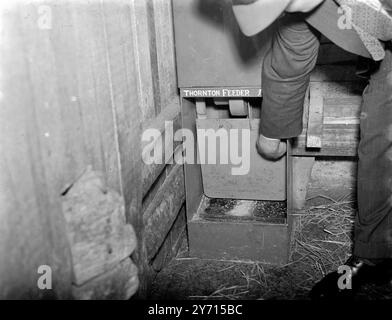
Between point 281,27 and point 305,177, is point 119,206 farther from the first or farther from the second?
point 305,177

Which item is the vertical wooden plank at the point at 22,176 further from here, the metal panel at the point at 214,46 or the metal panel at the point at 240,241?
the metal panel at the point at 240,241

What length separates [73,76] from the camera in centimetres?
138

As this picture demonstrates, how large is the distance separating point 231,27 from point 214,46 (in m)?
0.09

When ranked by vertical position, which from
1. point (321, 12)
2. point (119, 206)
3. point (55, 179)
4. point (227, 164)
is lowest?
point (227, 164)

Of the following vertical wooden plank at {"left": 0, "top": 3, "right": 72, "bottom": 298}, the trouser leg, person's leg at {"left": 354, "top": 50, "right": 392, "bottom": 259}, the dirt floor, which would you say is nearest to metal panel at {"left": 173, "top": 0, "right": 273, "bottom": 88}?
the trouser leg

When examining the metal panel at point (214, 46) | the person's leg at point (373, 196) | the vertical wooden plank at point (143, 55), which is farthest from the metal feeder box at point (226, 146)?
the person's leg at point (373, 196)

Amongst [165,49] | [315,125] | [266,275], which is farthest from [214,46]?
[266,275]

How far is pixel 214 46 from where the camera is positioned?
205 cm

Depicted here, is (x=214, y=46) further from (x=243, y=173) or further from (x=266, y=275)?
(x=266, y=275)

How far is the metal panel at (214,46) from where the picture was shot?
6.61 feet

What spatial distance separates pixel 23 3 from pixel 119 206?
690 millimetres

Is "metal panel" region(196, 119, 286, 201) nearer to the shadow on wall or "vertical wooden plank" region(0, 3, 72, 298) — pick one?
the shadow on wall

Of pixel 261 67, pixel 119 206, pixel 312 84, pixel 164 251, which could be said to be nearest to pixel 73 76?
pixel 119 206

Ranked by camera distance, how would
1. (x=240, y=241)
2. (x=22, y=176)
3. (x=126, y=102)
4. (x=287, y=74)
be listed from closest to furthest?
(x=22, y=176)
(x=126, y=102)
(x=287, y=74)
(x=240, y=241)
